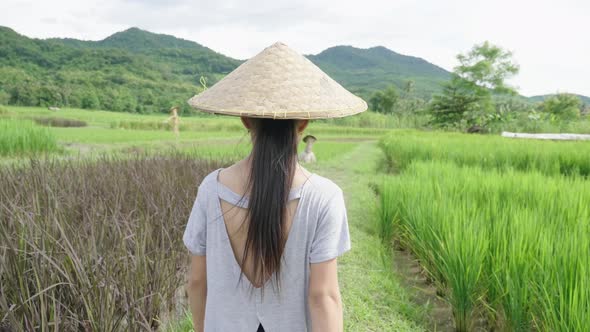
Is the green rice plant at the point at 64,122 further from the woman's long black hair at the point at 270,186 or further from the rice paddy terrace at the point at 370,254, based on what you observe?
the woman's long black hair at the point at 270,186

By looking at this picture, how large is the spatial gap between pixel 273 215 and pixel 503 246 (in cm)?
183

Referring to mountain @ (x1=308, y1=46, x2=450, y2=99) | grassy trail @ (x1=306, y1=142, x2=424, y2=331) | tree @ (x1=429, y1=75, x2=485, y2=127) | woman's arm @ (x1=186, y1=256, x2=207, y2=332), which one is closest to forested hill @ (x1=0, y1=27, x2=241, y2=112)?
tree @ (x1=429, y1=75, x2=485, y2=127)

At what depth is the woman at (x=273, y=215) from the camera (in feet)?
3.09

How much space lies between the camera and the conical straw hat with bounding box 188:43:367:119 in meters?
0.93

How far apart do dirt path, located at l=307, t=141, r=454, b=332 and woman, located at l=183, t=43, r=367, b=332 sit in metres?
1.41

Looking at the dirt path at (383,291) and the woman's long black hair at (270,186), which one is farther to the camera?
the dirt path at (383,291)

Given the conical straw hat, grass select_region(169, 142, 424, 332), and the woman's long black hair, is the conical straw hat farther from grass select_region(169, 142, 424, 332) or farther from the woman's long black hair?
grass select_region(169, 142, 424, 332)

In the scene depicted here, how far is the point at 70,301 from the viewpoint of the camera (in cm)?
158

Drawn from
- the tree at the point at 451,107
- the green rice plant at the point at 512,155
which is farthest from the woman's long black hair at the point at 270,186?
the tree at the point at 451,107

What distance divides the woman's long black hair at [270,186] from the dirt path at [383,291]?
153 centimetres

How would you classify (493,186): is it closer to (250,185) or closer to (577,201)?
(577,201)

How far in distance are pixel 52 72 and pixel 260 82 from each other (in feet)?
179

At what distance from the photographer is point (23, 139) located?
8.26 meters

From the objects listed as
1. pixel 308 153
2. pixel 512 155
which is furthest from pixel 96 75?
pixel 512 155
